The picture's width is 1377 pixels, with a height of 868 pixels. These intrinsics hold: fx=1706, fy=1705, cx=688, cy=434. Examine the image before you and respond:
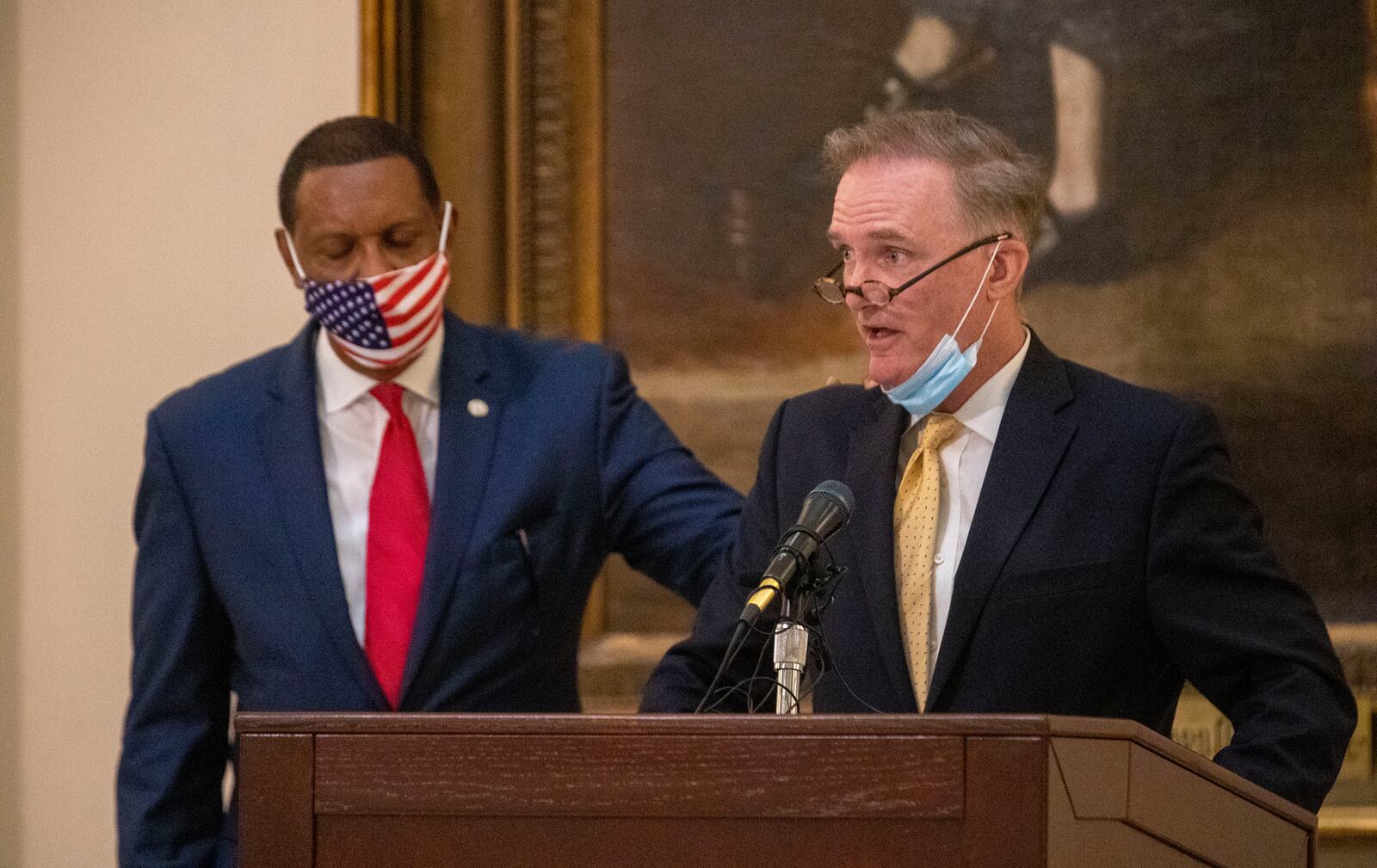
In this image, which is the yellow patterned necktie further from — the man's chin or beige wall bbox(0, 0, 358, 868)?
beige wall bbox(0, 0, 358, 868)

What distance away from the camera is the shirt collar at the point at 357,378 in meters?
3.23

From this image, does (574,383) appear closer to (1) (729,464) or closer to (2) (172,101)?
(1) (729,464)

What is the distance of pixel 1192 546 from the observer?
8.10ft

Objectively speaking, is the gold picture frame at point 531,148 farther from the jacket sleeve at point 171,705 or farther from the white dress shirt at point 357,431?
the jacket sleeve at point 171,705

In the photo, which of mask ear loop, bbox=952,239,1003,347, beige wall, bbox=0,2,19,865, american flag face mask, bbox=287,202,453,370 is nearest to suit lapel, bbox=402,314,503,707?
american flag face mask, bbox=287,202,453,370

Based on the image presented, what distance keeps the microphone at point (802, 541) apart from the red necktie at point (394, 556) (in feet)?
3.94

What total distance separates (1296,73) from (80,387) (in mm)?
2914

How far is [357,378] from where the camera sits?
10.6 feet

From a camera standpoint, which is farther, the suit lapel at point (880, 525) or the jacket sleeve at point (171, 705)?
Result: the jacket sleeve at point (171, 705)

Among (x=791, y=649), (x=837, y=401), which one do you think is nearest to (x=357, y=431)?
(x=837, y=401)

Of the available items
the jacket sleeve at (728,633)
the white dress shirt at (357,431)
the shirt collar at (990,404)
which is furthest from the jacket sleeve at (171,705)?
the shirt collar at (990,404)

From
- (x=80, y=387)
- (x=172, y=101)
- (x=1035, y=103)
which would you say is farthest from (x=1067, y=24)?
(x=80, y=387)

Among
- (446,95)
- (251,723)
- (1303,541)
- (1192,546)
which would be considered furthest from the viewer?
(446,95)

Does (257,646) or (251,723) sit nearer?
(251,723)
